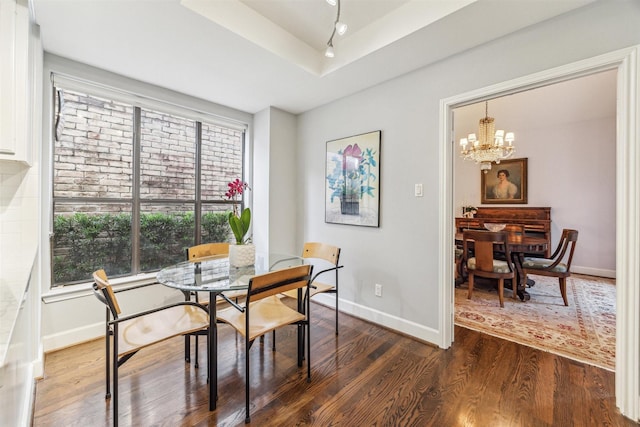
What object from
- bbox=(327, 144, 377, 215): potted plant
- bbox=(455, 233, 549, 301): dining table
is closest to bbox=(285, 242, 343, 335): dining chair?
bbox=(327, 144, 377, 215): potted plant

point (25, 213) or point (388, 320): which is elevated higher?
point (25, 213)

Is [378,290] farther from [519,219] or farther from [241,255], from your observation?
[519,219]

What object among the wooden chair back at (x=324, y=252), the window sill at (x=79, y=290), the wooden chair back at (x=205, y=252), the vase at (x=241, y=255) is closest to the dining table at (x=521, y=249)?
the wooden chair back at (x=324, y=252)

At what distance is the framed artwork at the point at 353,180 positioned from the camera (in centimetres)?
276

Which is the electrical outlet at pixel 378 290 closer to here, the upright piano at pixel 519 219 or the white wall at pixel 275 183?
the white wall at pixel 275 183

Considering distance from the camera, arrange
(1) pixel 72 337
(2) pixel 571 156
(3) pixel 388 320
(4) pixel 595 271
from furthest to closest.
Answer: (2) pixel 571 156, (4) pixel 595 271, (3) pixel 388 320, (1) pixel 72 337

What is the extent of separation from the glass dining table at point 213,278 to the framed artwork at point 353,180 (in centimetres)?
90

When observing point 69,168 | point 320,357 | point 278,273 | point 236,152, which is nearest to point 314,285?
point 320,357

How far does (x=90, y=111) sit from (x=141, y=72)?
1.94ft

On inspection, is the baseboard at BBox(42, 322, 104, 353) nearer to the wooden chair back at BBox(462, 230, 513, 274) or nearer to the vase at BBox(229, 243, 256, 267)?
the vase at BBox(229, 243, 256, 267)

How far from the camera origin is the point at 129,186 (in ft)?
8.90

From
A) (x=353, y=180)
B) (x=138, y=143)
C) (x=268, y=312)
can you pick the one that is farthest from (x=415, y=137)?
(x=138, y=143)

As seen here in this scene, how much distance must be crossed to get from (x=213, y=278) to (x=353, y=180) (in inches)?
70.3

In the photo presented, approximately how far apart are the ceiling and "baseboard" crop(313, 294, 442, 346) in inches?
91.5
